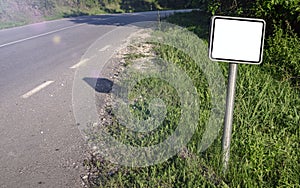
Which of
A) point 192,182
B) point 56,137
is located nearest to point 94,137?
point 56,137

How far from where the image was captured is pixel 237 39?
271cm

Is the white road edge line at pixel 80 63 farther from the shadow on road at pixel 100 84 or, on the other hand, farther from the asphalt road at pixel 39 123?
the shadow on road at pixel 100 84

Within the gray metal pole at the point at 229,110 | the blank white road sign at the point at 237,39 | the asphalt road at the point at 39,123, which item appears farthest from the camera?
the asphalt road at the point at 39,123

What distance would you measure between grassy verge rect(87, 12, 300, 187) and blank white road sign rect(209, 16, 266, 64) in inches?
38.2

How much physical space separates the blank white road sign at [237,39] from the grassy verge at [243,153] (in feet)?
3.18

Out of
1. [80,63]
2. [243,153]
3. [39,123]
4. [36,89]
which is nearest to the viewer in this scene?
[243,153]

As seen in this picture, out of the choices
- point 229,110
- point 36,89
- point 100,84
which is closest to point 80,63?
point 100,84

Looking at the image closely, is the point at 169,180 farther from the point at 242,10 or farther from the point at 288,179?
the point at 242,10

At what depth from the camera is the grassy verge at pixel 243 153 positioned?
2.99 meters

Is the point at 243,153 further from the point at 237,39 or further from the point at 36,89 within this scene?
the point at 36,89

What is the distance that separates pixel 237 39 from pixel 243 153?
4.01 ft

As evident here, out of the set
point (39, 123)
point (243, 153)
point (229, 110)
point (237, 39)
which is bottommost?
point (39, 123)

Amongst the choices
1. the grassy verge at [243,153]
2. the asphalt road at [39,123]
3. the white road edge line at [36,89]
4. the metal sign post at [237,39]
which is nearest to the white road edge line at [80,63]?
the asphalt road at [39,123]

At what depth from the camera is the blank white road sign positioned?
268 centimetres
